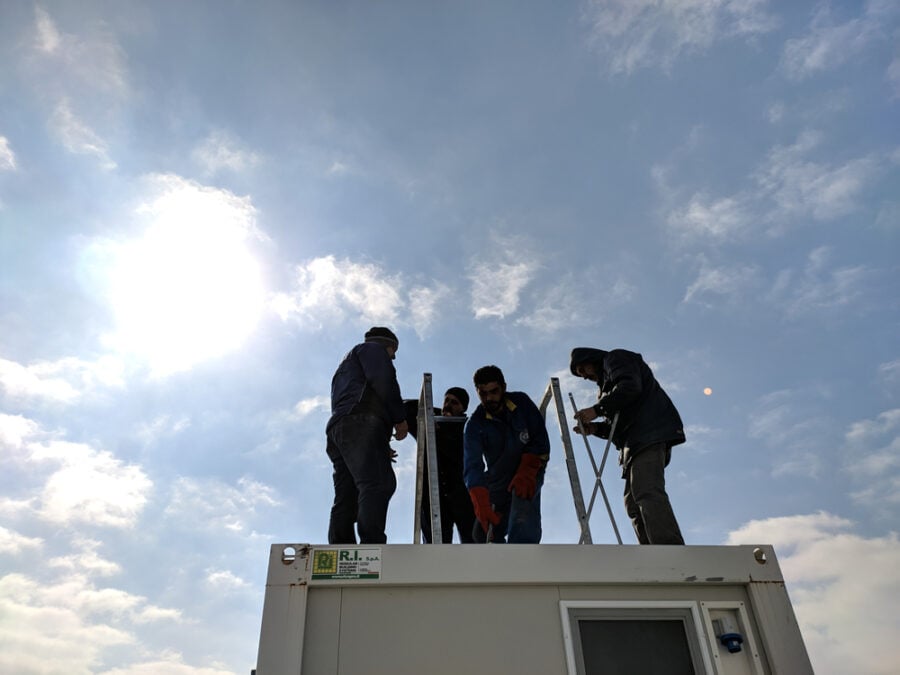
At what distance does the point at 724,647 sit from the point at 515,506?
1786mm

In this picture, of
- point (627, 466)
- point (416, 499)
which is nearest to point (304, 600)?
point (416, 499)

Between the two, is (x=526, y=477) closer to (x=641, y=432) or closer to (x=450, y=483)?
(x=641, y=432)

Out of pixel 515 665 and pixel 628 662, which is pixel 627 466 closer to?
pixel 628 662

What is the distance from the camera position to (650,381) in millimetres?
5605

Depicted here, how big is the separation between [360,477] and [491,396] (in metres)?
1.38

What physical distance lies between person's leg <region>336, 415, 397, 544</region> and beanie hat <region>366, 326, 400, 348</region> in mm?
991

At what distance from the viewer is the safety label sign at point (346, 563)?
12.9ft

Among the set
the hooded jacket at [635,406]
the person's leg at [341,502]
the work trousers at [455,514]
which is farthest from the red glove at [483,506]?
the work trousers at [455,514]

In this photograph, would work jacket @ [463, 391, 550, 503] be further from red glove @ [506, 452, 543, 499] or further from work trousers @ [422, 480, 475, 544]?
work trousers @ [422, 480, 475, 544]

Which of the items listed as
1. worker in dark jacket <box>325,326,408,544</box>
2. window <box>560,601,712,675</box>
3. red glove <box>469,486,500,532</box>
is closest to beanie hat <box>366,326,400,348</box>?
worker in dark jacket <box>325,326,408,544</box>

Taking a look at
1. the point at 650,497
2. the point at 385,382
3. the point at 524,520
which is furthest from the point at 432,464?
the point at 650,497

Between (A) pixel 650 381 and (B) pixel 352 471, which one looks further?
(A) pixel 650 381

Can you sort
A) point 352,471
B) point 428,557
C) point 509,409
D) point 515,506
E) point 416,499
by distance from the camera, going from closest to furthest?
point 428,557 → point 352,471 → point 515,506 → point 509,409 → point 416,499

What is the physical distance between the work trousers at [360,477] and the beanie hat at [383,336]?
3.24 feet
